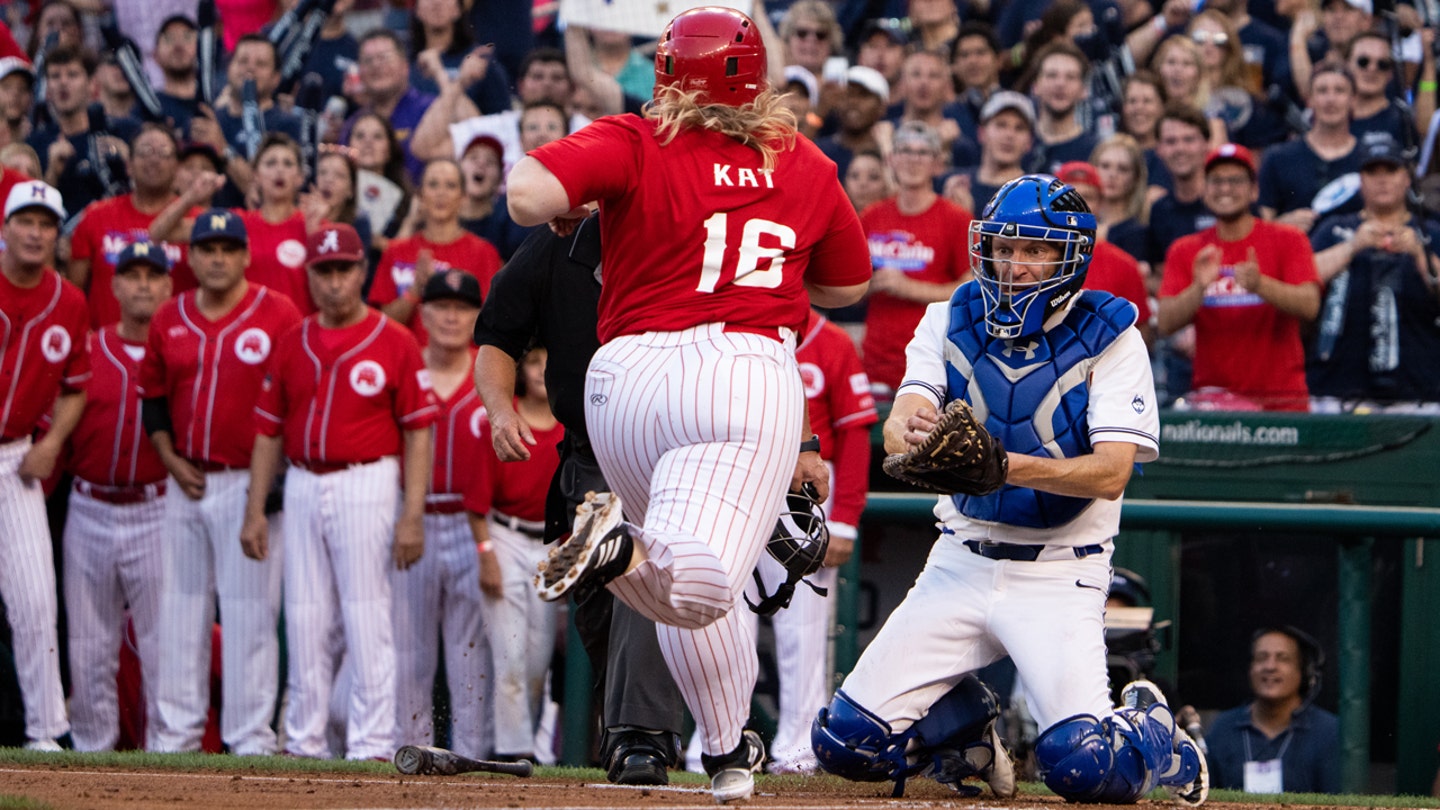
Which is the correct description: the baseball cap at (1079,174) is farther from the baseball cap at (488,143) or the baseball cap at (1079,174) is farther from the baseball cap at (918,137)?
the baseball cap at (488,143)

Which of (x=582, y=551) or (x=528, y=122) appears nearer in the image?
(x=582, y=551)

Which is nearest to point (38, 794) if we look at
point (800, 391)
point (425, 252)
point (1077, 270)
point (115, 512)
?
point (800, 391)

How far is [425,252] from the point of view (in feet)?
28.3

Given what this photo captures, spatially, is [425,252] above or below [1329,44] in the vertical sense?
below

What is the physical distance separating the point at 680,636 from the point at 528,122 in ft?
18.0

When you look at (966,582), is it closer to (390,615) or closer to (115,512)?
(390,615)

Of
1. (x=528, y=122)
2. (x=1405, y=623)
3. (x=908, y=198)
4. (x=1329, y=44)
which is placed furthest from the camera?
(x=1329, y=44)

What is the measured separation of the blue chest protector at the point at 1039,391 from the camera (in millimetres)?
4773

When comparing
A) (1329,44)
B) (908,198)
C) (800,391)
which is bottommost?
(800,391)

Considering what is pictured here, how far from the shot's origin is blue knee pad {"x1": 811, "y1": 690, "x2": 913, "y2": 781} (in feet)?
16.1

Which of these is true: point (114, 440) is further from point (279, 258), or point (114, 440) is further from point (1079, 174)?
point (1079, 174)

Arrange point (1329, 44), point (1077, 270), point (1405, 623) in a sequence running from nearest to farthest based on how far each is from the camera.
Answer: point (1077, 270) < point (1405, 623) < point (1329, 44)

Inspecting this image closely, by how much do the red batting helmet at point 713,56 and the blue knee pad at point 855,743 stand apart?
1710mm

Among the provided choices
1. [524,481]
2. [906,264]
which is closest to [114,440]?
[524,481]
